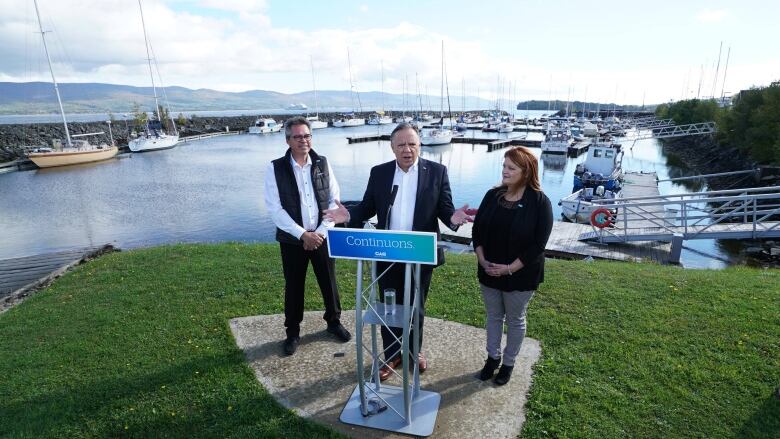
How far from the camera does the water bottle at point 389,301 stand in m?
3.35

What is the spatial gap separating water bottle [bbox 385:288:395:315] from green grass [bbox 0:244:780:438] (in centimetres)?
113

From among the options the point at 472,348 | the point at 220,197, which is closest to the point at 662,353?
the point at 472,348

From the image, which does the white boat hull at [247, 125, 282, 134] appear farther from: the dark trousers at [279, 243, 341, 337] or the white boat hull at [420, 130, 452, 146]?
the dark trousers at [279, 243, 341, 337]

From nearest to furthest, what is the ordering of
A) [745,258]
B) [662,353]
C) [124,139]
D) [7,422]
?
[7,422] → [662,353] → [745,258] → [124,139]

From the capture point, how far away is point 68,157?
41.1 metres

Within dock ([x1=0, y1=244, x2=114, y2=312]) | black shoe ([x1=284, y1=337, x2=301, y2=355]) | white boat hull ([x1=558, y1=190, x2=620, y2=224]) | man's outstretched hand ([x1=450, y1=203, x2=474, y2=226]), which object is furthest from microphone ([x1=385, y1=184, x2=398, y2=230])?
white boat hull ([x1=558, y1=190, x2=620, y2=224])

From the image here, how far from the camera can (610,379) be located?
13.3 feet

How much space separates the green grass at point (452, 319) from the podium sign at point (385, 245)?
63.7 inches

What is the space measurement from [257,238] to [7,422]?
15.8 meters

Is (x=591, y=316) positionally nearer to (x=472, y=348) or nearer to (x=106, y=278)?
(x=472, y=348)

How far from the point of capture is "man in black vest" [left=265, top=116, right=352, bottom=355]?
Answer: 415cm

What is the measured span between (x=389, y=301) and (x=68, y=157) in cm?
4990

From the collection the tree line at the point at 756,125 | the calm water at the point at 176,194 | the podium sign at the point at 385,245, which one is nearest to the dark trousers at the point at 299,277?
the podium sign at the point at 385,245

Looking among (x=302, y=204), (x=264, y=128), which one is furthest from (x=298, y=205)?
(x=264, y=128)
